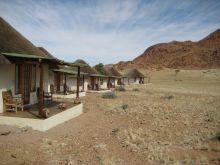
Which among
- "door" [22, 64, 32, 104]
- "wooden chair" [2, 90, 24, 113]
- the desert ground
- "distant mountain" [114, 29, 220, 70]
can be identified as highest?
"distant mountain" [114, 29, 220, 70]

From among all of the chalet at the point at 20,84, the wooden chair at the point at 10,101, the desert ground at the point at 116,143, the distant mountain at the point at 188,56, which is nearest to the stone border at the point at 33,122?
the chalet at the point at 20,84

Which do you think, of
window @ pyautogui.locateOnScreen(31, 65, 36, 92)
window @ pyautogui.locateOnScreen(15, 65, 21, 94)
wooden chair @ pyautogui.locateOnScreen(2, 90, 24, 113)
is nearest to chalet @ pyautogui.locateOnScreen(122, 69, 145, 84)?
window @ pyautogui.locateOnScreen(31, 65, 36, 92)

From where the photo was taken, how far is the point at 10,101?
9.62m

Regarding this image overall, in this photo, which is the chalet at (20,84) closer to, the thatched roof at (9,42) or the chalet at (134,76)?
the thatched roof at (9,42)

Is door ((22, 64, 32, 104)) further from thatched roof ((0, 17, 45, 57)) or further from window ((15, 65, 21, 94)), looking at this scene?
thatched roof ((0, 17, 45, 57))

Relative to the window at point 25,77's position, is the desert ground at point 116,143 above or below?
below

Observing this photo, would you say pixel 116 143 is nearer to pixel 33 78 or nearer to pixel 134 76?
pixel 33 78

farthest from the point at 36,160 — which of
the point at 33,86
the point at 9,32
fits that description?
the point at 9,32

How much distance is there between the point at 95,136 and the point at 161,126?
3290 mm

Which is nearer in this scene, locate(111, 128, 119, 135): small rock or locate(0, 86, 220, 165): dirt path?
locate(0, 86, 220, 165): dirt path

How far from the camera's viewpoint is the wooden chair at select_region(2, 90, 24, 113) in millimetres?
9406

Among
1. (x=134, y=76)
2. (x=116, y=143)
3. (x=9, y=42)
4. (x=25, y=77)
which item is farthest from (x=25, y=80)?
(x=134, y=76)

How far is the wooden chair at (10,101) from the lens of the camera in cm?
941

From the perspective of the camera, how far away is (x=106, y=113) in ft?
41.5
